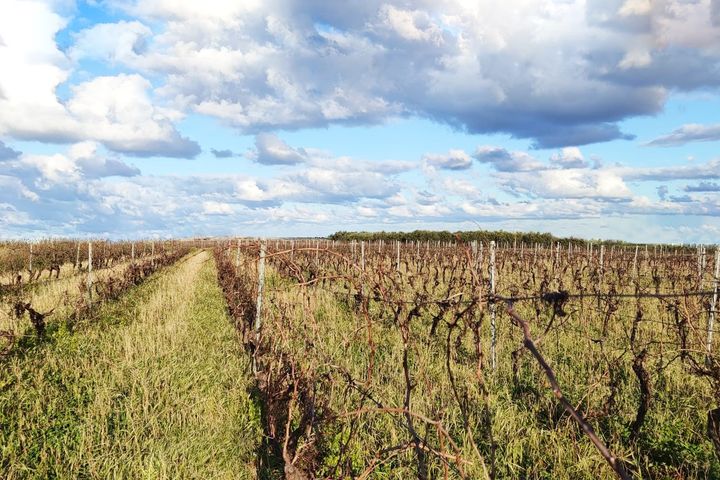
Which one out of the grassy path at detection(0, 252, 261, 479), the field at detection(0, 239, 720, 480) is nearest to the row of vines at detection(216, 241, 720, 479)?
the field at detection(0, 239, 720, 480)

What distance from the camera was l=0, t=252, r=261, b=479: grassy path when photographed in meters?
4.36

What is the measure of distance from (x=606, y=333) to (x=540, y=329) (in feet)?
3.56

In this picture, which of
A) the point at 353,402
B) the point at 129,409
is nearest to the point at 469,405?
the point at 353,402

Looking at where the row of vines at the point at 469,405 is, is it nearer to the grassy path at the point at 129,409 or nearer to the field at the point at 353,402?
the field at the point at 353,402

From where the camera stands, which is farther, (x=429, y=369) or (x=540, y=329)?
(x=540, y=329)

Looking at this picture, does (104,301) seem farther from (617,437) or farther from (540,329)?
(617,437)

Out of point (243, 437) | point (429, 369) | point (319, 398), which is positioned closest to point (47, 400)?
point (243, 437)

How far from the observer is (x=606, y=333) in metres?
9.41

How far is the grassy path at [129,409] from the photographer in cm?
436

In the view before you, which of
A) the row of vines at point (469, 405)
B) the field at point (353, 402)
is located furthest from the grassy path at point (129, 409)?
the row of vines at point (469, 405)

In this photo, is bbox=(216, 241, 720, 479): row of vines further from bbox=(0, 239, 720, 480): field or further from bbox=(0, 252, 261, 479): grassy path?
bbox=(0, 252, 261, 479): grassy path

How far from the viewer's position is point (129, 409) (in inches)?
210

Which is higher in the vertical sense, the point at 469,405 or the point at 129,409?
the point at 469,405

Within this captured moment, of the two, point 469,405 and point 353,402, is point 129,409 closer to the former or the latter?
point 353,402
